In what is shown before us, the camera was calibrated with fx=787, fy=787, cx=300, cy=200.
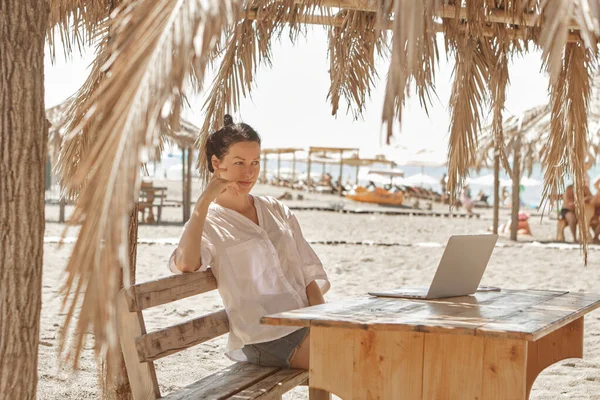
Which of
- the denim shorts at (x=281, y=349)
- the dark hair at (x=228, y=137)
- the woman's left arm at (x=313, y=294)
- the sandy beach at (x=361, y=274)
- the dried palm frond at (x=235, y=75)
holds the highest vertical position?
the dried palm frond at (x=235, y=75)

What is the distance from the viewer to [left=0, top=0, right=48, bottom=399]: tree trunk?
2119mm

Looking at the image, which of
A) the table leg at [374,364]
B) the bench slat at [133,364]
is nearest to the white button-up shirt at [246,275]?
the bench slat at [133,364]

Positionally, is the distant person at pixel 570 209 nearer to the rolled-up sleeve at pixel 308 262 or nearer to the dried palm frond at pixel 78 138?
the rolled-up sleeve at pixel 308 262

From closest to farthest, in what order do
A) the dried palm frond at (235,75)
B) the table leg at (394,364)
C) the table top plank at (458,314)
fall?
the table top plank at (458,314) < the table leg at (394,364) < the dried palm frond at (235,75)

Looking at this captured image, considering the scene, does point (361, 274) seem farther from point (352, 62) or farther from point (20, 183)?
point (20, 183)

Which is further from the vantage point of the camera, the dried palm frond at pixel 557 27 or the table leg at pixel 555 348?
the table leg at pixel 555 348

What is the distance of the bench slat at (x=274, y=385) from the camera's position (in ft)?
8.61

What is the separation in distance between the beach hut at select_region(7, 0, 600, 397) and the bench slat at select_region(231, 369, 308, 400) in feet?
2.56

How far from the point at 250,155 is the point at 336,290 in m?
4.42

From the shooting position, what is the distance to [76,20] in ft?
12.2

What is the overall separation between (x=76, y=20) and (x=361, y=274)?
208 inches

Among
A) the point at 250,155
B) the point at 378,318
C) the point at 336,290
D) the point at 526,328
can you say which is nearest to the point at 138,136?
the point at 378,318

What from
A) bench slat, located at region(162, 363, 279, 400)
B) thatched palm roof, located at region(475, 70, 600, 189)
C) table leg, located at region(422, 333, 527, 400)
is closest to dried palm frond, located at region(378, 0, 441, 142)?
table leg, located at region(422, 333, 527, 400)

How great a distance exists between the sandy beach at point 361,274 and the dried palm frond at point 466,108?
1.30 meters
